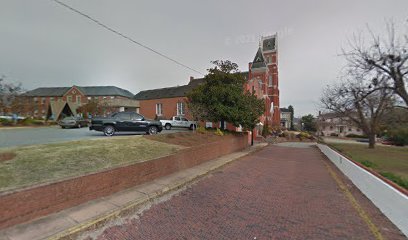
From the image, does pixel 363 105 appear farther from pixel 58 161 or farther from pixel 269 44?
pixel 269 44

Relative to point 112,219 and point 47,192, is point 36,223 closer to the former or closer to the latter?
point 47,192

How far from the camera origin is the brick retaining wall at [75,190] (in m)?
3.33

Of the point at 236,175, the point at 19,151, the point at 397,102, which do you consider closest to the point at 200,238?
the point at 236,175

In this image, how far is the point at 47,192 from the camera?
378cm

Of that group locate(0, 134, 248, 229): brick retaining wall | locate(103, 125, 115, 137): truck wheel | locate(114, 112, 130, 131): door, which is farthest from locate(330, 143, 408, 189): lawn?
locate(103, 125, 115, 137): truck wheel

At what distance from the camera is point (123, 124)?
40.6 ft

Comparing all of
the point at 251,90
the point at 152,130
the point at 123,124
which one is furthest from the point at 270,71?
the point at 123,124

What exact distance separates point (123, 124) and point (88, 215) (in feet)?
29.7

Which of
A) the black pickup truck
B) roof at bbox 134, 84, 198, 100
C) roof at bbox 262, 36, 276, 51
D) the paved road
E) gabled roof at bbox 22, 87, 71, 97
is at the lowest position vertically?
the paved road

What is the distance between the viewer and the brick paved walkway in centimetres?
368

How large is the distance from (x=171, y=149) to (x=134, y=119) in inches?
209

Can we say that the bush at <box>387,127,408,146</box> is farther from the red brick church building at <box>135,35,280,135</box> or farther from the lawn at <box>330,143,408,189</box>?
the lawn at <box>330,143,408,189</box>

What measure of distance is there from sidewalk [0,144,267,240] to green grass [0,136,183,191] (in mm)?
757

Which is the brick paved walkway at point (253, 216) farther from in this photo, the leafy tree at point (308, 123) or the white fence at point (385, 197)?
the leafy tree at point (308, 123)
